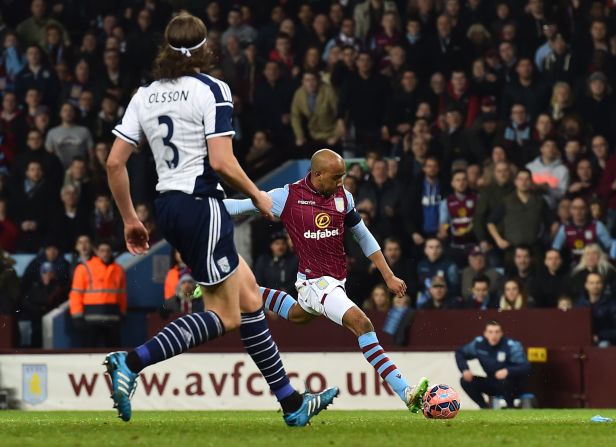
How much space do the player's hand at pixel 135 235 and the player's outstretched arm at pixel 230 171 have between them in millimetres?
657

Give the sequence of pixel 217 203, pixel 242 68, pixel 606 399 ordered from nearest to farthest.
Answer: pixel 217 203 → pixel 606 399 → pixel 242 68

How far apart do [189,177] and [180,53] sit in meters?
0.73

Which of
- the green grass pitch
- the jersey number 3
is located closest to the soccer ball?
the green grass pitch

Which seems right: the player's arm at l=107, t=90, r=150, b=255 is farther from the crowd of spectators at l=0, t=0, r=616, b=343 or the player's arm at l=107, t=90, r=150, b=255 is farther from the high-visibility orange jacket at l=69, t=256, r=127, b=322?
the high-visibility orange jacket at l=69, t=256, r=127, b=322

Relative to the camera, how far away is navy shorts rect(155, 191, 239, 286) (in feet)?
27.2

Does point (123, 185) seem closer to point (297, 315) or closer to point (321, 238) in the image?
point (321, 238)

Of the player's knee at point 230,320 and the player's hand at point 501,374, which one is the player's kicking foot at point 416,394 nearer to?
the player's knee at point 230,320

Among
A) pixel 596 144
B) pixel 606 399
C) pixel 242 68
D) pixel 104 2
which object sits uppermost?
pixel 104 2

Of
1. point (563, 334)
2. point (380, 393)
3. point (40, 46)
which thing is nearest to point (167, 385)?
point (380, 393)

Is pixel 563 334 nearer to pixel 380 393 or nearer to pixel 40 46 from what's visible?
pixel 380 393

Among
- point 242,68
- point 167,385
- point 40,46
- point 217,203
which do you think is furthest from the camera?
point 40,46

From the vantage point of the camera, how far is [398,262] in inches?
686

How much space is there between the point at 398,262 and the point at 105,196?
4.43 metres

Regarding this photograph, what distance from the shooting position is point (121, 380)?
806 cm
